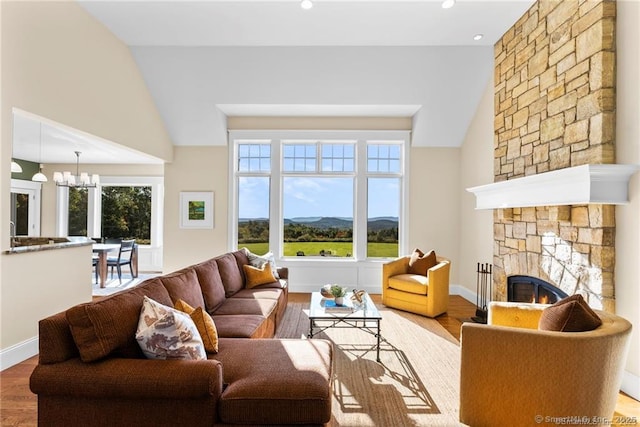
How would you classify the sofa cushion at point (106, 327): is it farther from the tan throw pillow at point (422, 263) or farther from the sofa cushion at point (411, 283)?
the tan throw pillow at point (422, 263)

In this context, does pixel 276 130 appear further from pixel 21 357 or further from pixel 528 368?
pixel 528 368

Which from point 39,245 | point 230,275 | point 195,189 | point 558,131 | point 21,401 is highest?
point 558,131

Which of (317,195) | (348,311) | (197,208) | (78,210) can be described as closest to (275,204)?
(317,195)

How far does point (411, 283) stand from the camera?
455cm

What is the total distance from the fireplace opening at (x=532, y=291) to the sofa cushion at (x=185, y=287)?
10.9ft

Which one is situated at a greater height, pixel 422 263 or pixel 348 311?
pixel 422 263

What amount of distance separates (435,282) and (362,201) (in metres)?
2.09

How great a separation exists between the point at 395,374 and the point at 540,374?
1243mm

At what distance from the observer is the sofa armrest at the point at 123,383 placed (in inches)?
64.4

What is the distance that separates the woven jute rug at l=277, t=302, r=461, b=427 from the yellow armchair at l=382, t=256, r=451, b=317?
26 cm

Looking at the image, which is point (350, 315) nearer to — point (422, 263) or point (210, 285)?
point (210, 285)

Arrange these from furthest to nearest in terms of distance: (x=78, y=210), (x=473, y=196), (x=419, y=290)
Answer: (x=78, y=210) < (x=473, y=196) < (x=419, y=290)

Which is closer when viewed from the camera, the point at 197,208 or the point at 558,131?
the point at 558,131

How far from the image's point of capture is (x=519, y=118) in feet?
12.4
